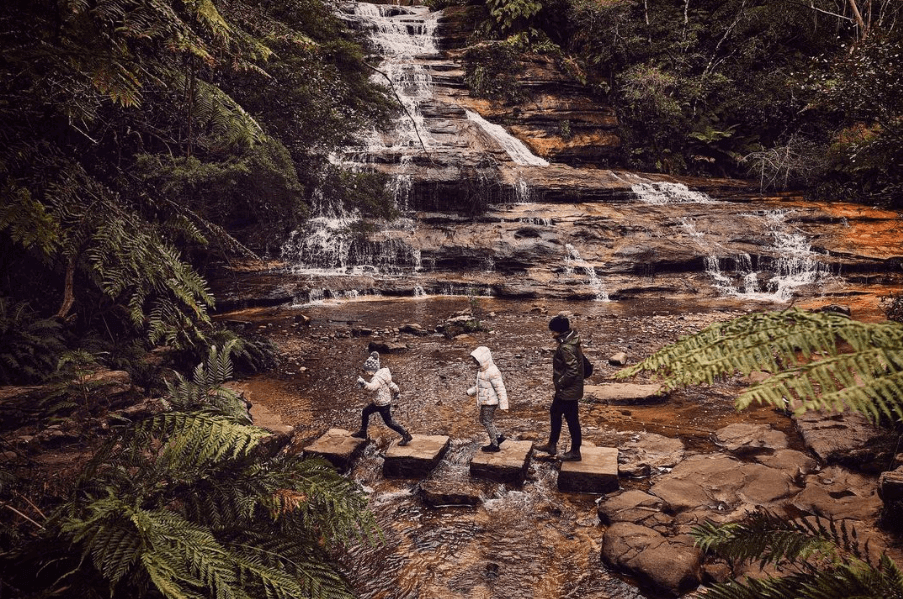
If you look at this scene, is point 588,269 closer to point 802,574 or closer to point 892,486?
point 892,486

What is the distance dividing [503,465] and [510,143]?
20.2 meters

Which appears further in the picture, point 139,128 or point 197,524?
point 139,128

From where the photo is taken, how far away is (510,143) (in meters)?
23.0

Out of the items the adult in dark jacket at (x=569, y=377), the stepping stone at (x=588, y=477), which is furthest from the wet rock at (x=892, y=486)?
the adult in dark jacket at (x=569, y=377)

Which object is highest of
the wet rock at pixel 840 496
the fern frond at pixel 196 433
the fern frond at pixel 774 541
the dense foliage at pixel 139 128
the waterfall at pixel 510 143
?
the waterfall at pixel 510 143

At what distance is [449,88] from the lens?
24812 mm

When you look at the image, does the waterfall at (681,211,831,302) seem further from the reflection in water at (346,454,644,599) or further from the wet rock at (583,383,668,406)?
the reflection in water at (346,454,644,599)

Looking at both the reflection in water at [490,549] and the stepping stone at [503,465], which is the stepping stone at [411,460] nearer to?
the reflection in water at [490,549]

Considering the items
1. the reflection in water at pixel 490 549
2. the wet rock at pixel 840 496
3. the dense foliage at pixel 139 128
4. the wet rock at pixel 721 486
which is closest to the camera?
the dense foliage at pixel 139 128

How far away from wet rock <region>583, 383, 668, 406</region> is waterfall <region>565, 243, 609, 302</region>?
24.9 feet

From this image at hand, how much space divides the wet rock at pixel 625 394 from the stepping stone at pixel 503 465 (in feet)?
8.42

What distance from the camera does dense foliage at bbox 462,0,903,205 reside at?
23.2m

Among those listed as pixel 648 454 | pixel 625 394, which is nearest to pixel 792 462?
pixel 648 454

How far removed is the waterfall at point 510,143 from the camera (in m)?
22.4
